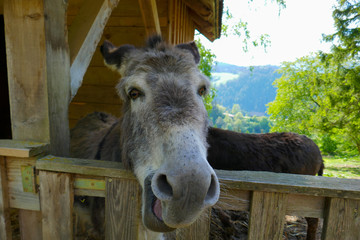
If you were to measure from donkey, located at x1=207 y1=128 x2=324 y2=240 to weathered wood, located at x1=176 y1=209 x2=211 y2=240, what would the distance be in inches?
114

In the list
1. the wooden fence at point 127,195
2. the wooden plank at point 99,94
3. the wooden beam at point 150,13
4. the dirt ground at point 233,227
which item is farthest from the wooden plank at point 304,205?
the wooden plank at point 99,94

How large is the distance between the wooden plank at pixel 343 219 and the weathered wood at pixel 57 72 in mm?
2051

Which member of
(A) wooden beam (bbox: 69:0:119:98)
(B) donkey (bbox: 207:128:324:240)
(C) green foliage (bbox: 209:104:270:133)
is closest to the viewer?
(A) wooden beam (bbox: 69:0:119:98)

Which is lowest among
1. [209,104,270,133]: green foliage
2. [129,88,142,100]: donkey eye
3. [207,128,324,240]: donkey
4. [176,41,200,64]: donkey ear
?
[209,104,270,133]: green foliage

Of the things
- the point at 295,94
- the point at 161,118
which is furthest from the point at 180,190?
the point at 295,94

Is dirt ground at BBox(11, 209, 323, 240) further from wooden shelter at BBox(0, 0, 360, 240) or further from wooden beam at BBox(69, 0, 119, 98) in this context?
wooden beam at BBox(69, 0, 119, 98)

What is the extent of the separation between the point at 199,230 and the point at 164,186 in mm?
549

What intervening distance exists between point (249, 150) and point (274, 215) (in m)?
3.32

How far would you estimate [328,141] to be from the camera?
27.5 m

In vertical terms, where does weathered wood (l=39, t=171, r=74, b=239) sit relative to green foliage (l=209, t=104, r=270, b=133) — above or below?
above

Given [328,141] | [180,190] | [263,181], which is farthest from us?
[328,141]

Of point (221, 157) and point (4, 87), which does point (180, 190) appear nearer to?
point (221, 157)

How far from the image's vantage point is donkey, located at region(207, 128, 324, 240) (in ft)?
14.7

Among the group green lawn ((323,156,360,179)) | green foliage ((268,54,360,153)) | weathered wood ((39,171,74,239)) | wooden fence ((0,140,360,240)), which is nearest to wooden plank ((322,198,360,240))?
wooden fence ((0,140,360,240))
